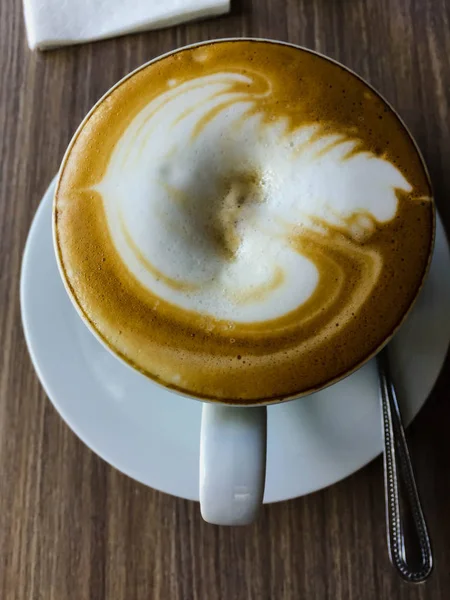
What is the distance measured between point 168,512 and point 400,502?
0.83 feet

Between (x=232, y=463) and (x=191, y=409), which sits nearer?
(x=232, y=463)

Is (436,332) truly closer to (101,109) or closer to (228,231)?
(228,231)

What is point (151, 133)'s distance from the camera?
51cm

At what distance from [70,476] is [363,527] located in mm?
331

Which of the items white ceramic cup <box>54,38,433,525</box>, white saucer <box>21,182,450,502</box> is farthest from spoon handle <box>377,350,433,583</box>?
white ceramic cup <box>54,38,433,525</box>

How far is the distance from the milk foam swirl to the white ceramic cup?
8 centimetres

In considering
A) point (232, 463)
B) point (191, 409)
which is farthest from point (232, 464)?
point (191, 409)

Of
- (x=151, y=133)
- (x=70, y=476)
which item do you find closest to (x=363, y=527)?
(x=70, y=476)

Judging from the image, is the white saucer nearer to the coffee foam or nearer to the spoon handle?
the spoon handle

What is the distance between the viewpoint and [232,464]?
464mm

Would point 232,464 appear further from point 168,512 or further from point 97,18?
point 97,18

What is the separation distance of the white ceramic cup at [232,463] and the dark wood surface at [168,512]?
192 mm

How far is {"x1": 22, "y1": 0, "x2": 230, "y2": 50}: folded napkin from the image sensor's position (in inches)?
29.8

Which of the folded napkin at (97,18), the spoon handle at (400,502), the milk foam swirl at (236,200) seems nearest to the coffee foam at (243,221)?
the milk foam swirl at (236,200)
